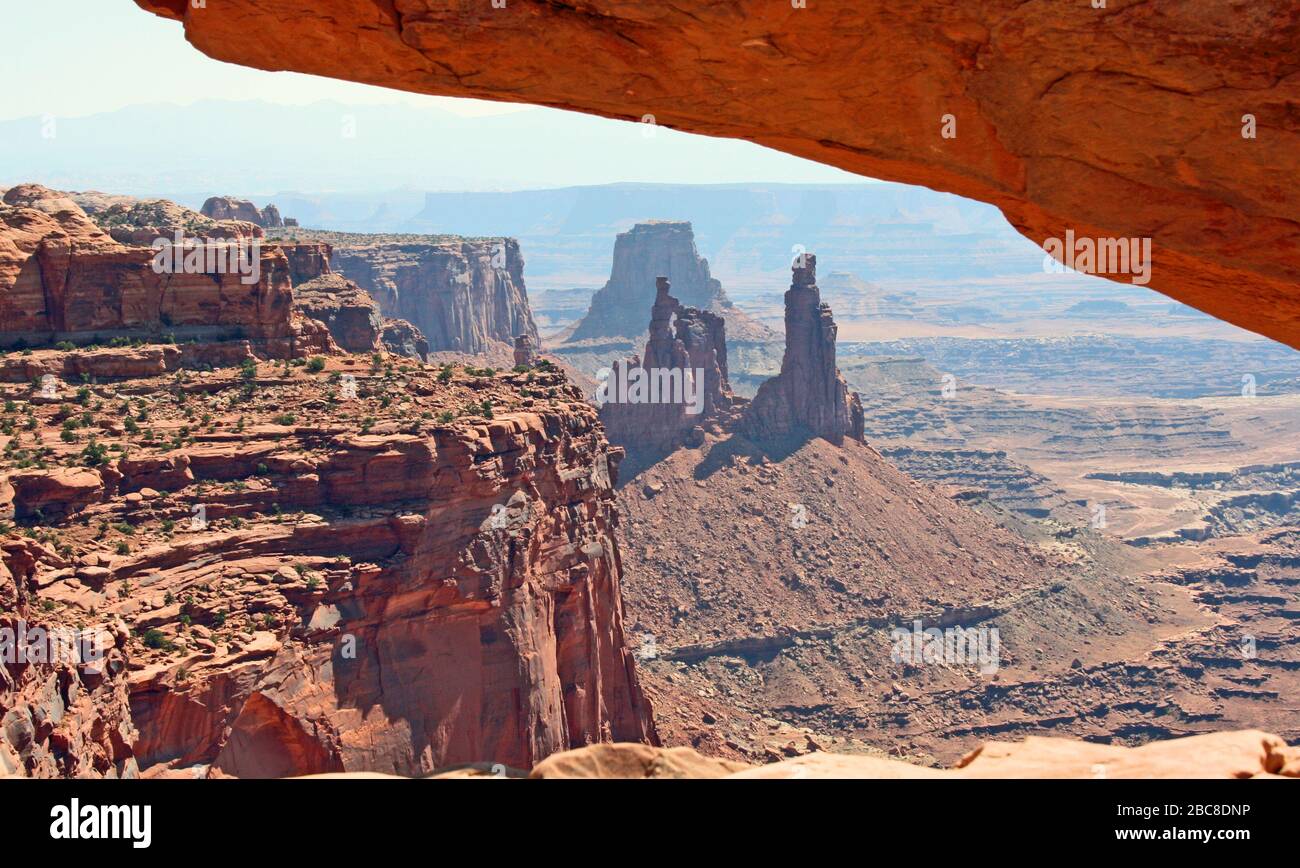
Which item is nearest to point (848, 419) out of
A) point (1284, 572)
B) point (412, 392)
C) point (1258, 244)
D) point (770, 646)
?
point (770, 646)

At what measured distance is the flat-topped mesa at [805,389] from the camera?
393 feet

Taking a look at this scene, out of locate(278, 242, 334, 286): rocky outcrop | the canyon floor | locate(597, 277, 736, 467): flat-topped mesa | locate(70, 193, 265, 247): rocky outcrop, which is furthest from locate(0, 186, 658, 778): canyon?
locate(597, 277, 736, 467): flat-topped mesa

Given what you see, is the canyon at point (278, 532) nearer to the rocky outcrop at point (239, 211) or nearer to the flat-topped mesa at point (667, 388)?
the flat-topped mesa at point (667, 388)

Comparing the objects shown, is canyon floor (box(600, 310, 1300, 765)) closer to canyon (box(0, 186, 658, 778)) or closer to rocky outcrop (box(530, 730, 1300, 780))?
canyon (box(0, 186, 658, 778))

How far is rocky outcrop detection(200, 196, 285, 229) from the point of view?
12812 centimetres

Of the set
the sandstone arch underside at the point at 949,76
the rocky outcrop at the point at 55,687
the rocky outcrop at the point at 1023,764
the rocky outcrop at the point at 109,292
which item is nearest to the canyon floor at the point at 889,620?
the rocky outcrop at the point at 109,292

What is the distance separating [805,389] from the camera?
4734 inches

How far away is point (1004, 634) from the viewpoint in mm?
107188

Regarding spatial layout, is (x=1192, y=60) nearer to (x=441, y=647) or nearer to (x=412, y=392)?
(x=441, y=647)

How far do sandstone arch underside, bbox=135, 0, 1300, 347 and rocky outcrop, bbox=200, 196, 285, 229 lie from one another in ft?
354

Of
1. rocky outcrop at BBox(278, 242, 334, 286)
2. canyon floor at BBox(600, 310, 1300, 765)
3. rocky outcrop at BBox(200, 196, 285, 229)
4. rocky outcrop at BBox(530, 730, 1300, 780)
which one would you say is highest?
rocky outcrop at BBox(200, 196, 285, 229)

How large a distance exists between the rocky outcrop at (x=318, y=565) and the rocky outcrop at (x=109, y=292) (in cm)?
231
